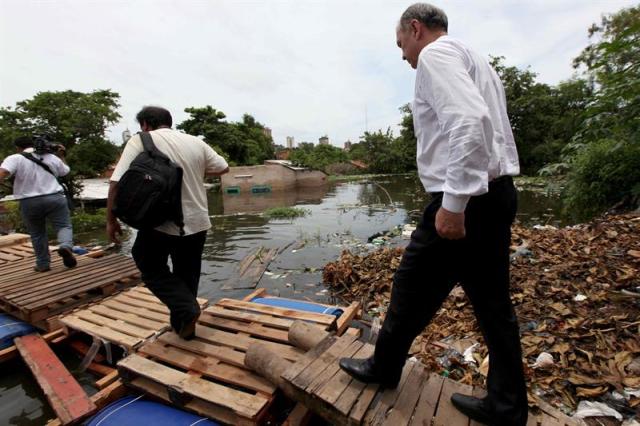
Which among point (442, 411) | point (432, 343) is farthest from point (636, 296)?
point (442, 411)

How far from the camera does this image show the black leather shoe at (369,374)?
1815mm

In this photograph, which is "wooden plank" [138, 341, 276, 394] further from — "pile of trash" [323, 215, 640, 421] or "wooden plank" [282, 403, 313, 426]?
"pile of trash" [323, 215, 640, 421]

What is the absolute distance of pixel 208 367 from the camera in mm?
2303

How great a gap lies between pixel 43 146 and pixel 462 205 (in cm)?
511

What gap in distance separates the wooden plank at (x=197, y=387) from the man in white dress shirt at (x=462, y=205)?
877mm

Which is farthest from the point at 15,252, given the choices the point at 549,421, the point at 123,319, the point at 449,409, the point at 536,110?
the point at 536,110

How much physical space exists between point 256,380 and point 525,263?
3685 millimetres

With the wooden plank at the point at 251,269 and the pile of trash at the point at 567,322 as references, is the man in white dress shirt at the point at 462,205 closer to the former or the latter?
the pile of trash at the point at 567,322

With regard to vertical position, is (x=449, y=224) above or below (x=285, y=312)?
above

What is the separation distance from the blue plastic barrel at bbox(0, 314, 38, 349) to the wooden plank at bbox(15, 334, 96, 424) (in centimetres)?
8

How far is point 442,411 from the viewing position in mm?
1741

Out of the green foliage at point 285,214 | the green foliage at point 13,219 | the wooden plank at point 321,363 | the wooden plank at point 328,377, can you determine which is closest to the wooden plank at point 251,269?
the wooden plank at point 321,363

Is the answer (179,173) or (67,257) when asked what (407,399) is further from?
(67,257)

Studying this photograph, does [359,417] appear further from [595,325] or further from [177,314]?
[595,325]
